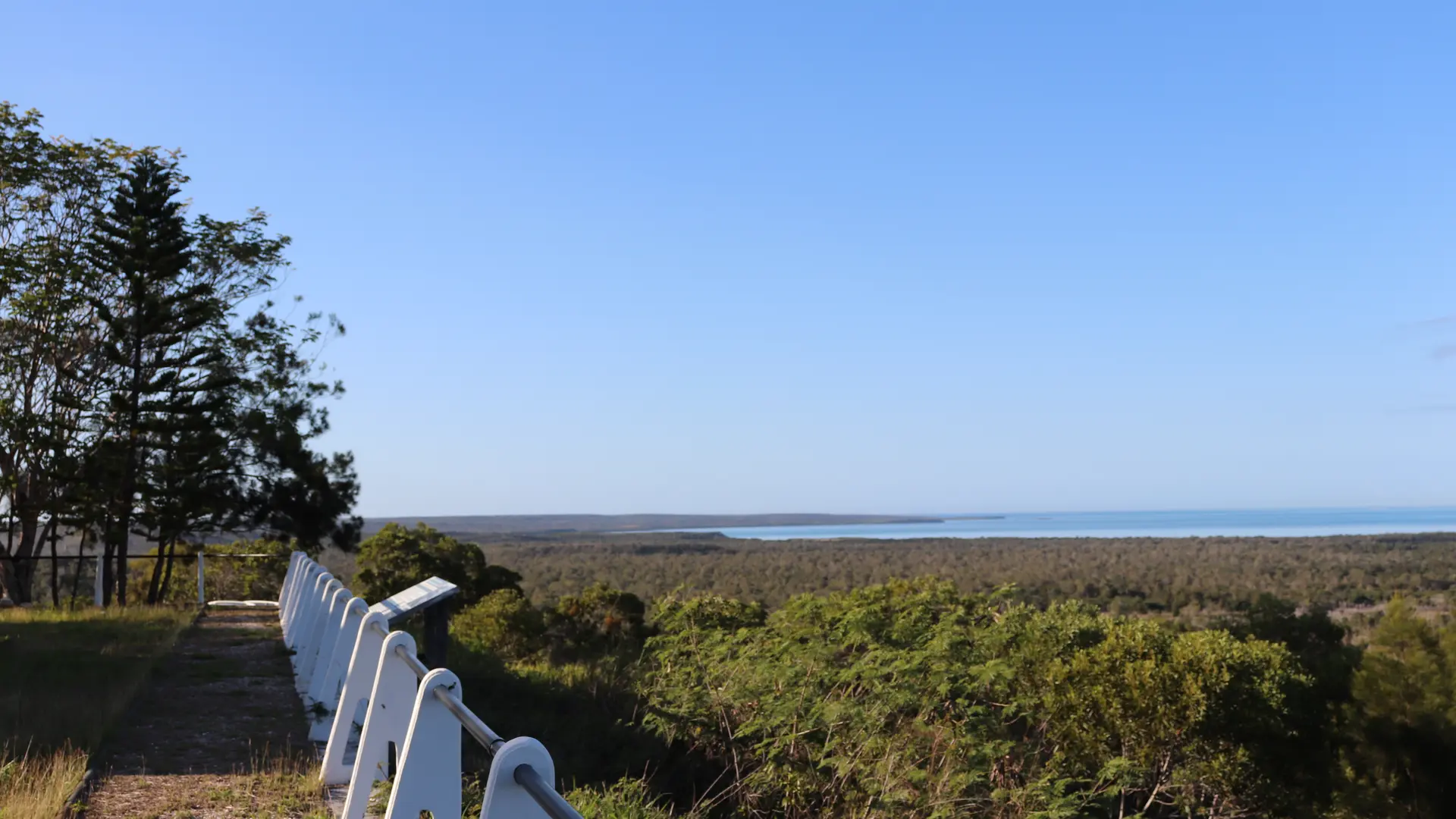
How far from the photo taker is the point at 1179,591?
4347 centimetres

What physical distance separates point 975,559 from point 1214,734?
54.8 m

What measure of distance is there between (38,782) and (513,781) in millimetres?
3848

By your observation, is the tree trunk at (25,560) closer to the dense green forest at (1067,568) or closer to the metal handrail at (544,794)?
the dense green forest at (1067,568)

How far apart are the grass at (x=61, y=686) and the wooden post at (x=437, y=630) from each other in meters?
1.84

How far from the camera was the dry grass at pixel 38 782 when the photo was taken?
16.3ft

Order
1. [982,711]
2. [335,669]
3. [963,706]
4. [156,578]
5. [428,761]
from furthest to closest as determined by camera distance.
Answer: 1. [156,578]
2. [963,706]
3. [982,711]
4. [335,669]
5. [428,761]

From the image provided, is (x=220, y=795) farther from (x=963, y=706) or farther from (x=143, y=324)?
(x=143, y=324)

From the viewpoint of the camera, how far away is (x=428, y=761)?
153 inches

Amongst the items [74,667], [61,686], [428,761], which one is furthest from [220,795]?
[74,667]

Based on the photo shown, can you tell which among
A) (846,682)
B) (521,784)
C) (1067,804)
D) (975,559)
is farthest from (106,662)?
(975,559)

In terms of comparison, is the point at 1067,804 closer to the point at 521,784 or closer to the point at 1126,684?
the point at 1126,684

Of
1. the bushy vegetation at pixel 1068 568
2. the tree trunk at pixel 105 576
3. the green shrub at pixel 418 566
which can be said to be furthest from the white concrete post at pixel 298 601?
the bushy vegetation at pixel 1068 568

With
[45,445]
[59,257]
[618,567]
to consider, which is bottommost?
[618,567]

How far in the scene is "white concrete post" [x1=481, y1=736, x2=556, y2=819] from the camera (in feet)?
8.94
